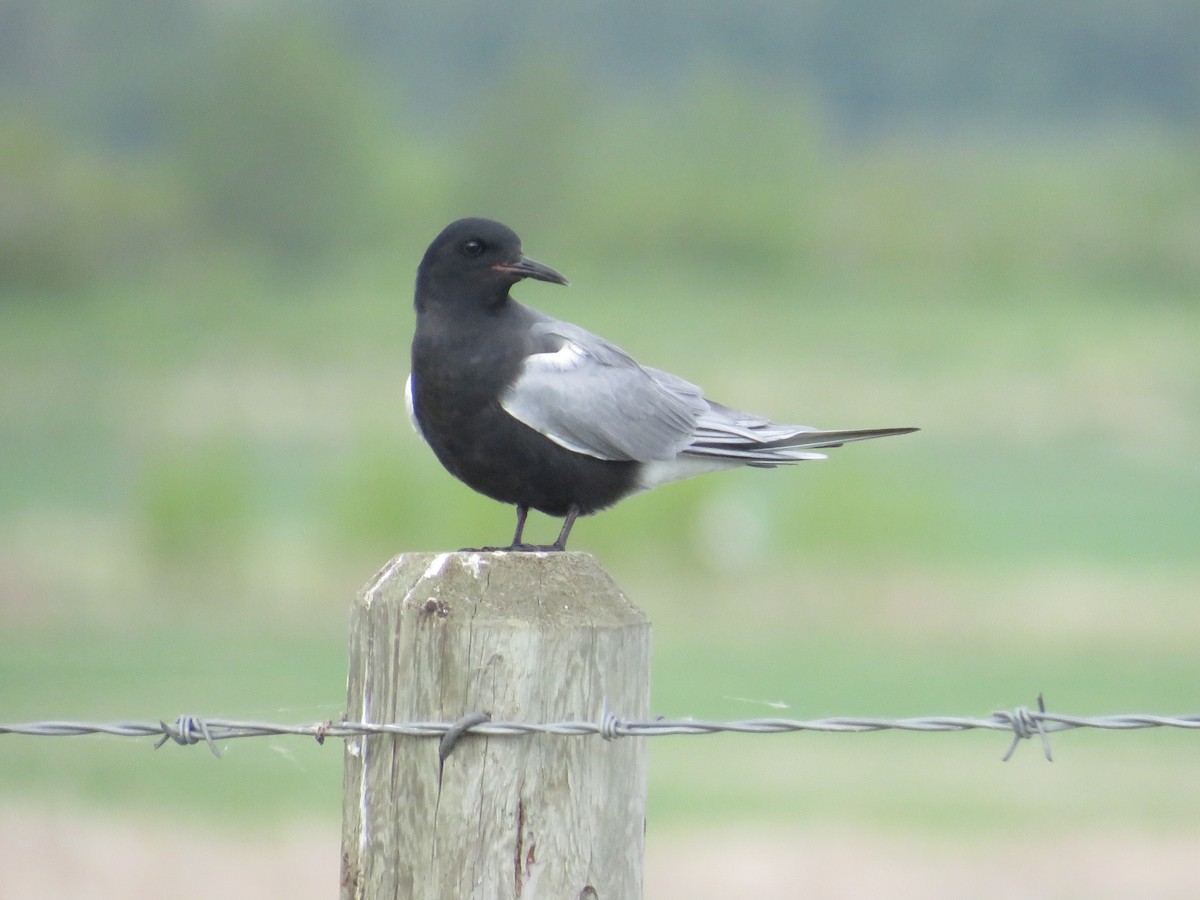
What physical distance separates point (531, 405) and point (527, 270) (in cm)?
52

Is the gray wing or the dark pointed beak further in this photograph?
the dark pointed beak

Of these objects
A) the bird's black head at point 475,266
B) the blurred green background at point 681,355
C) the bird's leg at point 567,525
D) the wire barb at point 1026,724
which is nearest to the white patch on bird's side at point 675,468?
the bird's leg at point 567,525

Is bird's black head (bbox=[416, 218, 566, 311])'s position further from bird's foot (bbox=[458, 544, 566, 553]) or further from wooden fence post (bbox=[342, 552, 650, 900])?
wooden fence post (bbox=[342, 552, 650, 900])

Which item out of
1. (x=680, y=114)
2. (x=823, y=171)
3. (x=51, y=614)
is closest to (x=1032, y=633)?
(x=51, y=614)

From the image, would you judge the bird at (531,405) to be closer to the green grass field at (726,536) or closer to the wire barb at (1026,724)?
the green grass field at (726,536)

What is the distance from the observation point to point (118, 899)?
13.3 meters

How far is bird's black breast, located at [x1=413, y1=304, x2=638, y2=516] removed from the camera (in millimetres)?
5789

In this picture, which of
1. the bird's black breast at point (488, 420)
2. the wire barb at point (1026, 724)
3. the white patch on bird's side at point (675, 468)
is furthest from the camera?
the white patch on bird's side at point (675, 468)

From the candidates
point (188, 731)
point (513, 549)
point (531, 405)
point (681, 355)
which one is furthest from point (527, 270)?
point (681, 355)

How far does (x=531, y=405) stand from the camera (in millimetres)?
5781

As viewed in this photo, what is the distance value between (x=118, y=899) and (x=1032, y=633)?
98.7ft

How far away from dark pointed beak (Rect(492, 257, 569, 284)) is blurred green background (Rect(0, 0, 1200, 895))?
14.2 metres

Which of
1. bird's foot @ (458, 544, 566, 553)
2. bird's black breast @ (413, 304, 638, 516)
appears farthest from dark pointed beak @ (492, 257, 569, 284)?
bird's foot @ (458, 544, 566, 553)

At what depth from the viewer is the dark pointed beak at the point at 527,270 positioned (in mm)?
5914
